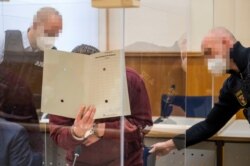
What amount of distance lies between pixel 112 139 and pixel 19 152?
349 millimetres

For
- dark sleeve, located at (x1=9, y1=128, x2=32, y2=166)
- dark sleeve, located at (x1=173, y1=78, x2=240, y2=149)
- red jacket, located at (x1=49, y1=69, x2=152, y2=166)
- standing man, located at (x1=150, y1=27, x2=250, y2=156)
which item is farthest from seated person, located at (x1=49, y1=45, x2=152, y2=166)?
dark sleeve, located at (x1=173, y1=78, x2=240, y2=149)

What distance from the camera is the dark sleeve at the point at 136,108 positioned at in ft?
4.41

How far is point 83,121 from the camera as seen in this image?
133 cm

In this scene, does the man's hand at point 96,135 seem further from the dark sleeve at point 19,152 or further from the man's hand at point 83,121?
the dark sleeve at point 19,152

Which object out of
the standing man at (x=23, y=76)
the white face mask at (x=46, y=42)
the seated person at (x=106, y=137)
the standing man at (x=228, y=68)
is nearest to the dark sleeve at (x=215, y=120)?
the standing man at (x=228, y=68)

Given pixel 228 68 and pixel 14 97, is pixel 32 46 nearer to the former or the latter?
pixel 14 97

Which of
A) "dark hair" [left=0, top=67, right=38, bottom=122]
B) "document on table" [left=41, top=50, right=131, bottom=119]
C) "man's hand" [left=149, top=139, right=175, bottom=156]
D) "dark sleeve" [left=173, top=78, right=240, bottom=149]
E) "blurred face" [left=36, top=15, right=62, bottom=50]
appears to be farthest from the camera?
"dark sleeve" [left=173, top=78, right=240, bottom=149]

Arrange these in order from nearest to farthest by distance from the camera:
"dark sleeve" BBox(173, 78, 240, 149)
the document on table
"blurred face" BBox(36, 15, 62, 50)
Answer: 1. the document on table
2. "blurred face" BBox(36, 15, 62, 50)
3. "dark sleeve" BBox(173, 78, 240, 149)

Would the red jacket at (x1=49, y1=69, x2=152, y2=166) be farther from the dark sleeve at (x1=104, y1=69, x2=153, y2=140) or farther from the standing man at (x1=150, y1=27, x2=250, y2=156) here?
the standing man at (x1=150, y1=27, x2=250, y2=156)

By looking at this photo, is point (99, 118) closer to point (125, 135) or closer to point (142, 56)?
point (125, 135)

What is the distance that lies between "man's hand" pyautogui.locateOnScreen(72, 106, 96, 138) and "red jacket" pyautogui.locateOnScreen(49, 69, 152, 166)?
0.09 ft

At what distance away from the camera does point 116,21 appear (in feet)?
4.37

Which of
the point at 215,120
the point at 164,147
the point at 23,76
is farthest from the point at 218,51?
the point at 23,76

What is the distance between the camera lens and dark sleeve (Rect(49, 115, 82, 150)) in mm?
1365
